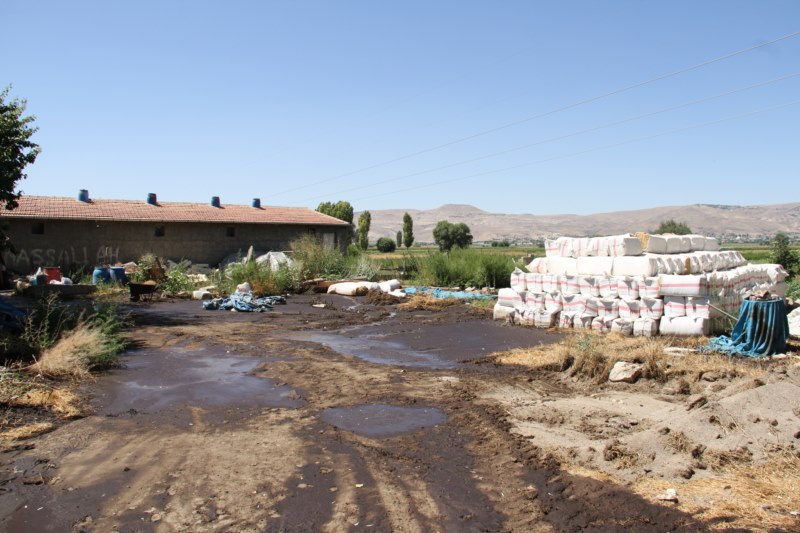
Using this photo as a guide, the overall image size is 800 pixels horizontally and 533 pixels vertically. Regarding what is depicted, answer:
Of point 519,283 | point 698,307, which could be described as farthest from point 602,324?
point 519,283

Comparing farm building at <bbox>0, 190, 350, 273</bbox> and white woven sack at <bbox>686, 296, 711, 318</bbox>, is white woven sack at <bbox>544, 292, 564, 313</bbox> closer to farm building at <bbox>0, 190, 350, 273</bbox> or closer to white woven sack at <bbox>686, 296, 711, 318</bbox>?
white woven sack at <bbox>686, 296, 711, 318</bbox>

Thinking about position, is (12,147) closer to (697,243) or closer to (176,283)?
(176,283)

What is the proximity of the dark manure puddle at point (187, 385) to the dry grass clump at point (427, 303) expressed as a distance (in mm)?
8602

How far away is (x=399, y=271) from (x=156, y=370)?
2390 cm

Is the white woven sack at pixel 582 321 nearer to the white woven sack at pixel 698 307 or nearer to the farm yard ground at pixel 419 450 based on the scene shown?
the white woven sack at pixel 698 307

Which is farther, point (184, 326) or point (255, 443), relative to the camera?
point (184, 326)

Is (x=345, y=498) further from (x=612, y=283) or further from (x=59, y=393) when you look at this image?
(x=612, y=283)

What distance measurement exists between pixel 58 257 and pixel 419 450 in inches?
1060

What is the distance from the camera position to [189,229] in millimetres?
31656

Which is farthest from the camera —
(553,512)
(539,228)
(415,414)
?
(539,228)

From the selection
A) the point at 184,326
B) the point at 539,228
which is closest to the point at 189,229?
the point at 184,326

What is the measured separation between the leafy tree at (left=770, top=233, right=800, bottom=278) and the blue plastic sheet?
72.3ft

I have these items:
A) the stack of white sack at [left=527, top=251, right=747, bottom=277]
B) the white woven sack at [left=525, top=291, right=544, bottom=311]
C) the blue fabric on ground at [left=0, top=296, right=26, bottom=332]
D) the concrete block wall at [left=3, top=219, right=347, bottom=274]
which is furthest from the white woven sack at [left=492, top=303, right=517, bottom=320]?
the concrete block wall at [left=3, top=219, right=347, bottom=274]

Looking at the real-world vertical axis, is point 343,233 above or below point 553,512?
above
